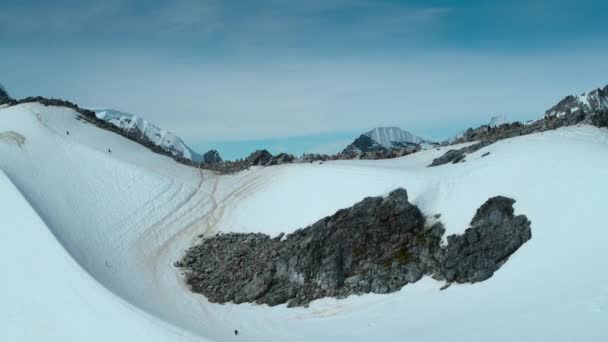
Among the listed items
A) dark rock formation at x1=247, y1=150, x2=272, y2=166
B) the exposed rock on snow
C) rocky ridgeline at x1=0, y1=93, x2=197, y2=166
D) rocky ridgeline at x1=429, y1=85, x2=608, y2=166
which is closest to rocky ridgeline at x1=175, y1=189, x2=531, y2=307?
rocky ridgeline at x1=429, y1=85, x2=608, y2=166

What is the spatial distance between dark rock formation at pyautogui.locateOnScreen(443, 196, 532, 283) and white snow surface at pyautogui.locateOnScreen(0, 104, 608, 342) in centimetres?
62

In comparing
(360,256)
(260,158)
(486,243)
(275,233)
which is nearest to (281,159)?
(260,158)

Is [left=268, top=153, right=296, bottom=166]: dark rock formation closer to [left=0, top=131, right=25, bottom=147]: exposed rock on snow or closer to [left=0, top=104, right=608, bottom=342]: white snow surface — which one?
[left=0, top=104, right=608, bottom=342]: white snow surface

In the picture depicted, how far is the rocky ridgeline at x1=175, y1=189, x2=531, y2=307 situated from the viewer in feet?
91.8

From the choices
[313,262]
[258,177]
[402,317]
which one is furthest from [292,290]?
[258,177]

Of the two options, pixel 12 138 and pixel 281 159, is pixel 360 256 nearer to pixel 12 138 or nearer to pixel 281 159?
pixel 281 159

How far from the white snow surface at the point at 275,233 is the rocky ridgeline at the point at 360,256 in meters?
0.87

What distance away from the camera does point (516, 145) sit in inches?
1444

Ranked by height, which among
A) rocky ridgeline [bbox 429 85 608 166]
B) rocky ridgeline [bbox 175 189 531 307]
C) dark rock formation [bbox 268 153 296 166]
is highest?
dark rock formation [bbox 268 153 296 166]

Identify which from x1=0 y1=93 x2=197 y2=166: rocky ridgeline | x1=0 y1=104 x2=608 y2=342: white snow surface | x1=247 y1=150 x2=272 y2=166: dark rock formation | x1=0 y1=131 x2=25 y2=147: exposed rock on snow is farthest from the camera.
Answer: x1=0 y1=93 x2=197 y2=166: rocky ridgeline

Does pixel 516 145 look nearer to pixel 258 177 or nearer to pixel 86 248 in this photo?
pixel 258 177

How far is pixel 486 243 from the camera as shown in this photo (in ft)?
91.9

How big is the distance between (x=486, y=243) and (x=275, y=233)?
1697cm

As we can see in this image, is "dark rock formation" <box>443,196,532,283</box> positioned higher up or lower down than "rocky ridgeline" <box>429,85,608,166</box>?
lower down
